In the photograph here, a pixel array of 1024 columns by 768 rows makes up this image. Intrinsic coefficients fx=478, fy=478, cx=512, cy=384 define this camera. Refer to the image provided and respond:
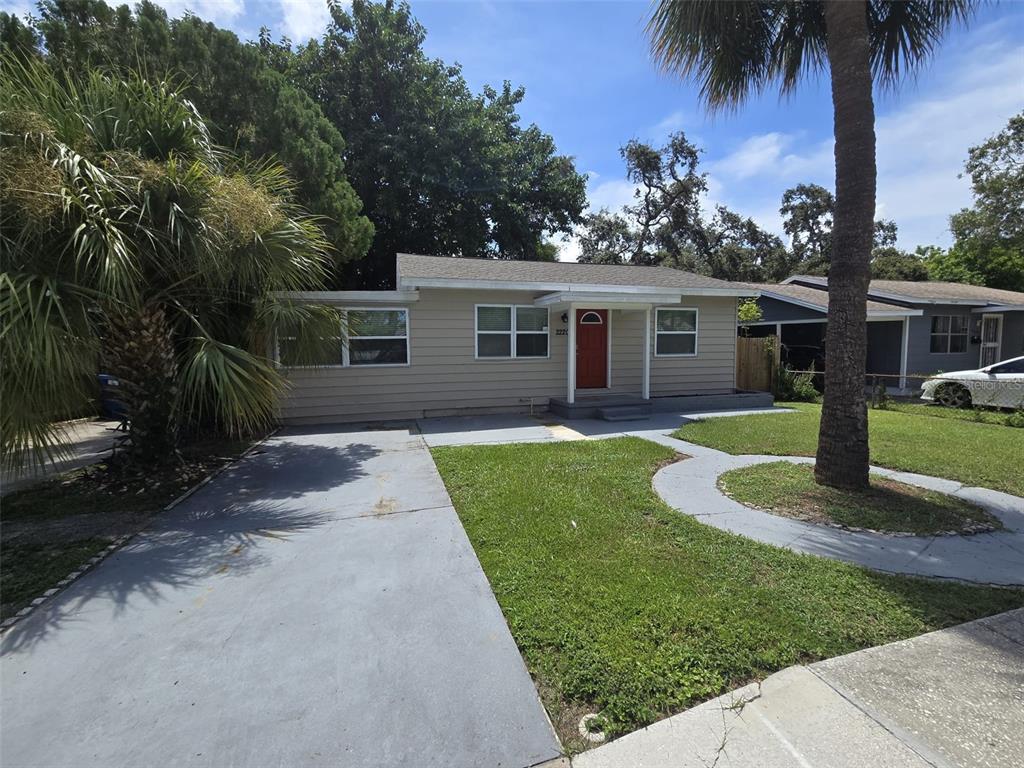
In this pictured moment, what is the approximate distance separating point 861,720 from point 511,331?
9.34 meters

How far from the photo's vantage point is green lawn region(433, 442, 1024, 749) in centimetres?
237

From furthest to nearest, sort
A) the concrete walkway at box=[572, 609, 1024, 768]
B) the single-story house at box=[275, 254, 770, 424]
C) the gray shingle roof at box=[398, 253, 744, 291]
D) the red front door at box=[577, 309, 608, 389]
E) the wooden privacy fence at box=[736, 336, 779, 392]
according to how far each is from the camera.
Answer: the wooden privacy fence at box=[736, 336, 779, 392]
the red front door at box=[577, 309, 608, 389]
the gray shingle roof at box=[398, 253, 744, 291]
the single-story house at box=[275, 254, 770, 424]
the concrete walkway at box=[572, 609, 1024, 768]

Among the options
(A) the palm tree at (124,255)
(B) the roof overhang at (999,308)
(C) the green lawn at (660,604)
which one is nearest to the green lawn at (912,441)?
(C) the green lawn at (660,604)

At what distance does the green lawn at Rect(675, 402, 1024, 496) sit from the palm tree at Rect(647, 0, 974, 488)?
192 centimetres

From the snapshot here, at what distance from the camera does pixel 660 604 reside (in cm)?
298

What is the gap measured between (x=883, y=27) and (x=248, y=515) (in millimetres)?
9195

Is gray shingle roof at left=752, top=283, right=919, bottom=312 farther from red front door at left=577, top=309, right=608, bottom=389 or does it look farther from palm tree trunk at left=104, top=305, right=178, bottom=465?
palm tree trunk at left=104, top=305, right=178, bottom=465

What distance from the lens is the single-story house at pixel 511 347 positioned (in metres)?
10.1

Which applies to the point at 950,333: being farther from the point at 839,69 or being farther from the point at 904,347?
the point at 839,69

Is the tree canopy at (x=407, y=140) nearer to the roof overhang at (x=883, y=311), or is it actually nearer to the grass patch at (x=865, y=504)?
the roof overhang at (x=883, y=311)

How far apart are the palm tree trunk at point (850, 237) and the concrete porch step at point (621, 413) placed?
5.13m

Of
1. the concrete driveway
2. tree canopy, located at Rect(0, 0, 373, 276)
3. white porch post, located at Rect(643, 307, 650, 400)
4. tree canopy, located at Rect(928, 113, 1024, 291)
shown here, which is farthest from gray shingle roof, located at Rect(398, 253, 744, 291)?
tree canopy, located at Rect(928, 113, 1024, 291)

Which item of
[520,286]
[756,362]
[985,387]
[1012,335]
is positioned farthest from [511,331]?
[1012,335]

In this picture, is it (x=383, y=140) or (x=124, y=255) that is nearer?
(x=124, y=255)
